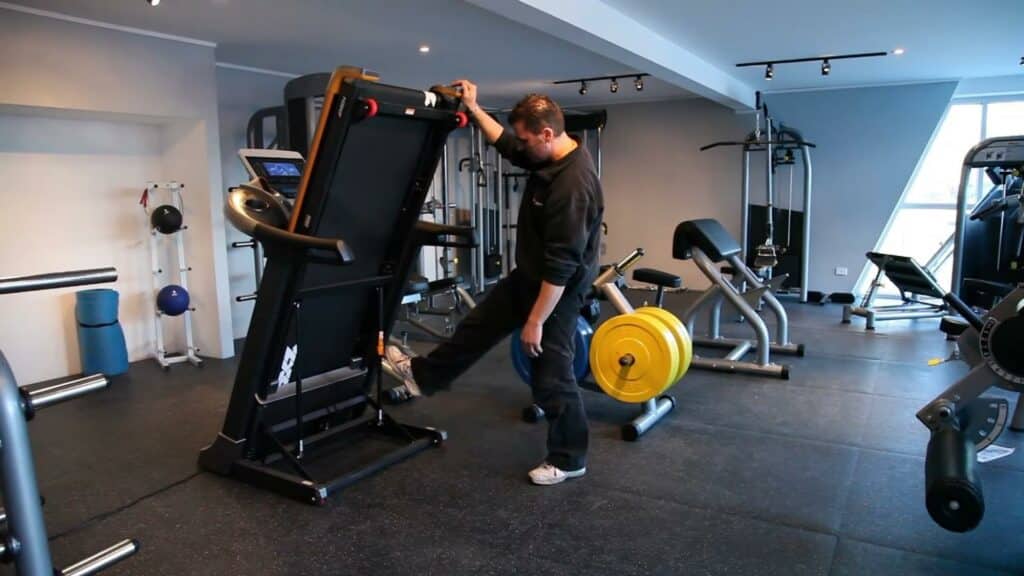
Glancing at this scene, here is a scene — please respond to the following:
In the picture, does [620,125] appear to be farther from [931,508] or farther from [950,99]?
[931,508]

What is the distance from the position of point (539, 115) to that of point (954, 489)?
1.76m

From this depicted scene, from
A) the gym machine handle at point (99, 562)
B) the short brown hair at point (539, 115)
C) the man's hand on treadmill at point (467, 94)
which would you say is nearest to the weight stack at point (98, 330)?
the man's hand on treadmill at point (467, 94)

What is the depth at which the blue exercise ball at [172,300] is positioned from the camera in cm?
458

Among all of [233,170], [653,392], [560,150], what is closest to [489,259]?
[233,170]

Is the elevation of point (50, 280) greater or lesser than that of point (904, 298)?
greater

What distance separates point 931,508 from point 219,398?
3.44m

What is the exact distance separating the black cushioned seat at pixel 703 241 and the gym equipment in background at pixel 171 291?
3.21 metres

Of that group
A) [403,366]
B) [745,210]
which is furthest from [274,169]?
[745,210]

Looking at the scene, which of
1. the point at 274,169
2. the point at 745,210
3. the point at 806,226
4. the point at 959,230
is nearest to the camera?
the point at 274,169

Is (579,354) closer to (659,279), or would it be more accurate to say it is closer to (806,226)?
(659,279)

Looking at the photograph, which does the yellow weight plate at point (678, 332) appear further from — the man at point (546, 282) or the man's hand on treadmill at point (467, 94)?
the man's hand on treadmill at point (467, 94)

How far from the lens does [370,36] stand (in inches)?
176

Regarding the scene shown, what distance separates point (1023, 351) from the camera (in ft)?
7.60

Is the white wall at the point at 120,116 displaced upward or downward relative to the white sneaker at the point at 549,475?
upward
